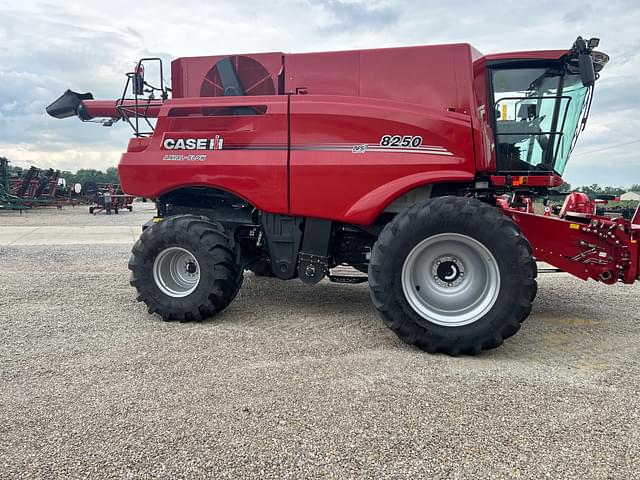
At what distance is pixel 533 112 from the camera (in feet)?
15.3

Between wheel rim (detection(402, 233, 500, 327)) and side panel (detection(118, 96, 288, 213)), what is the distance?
1.47 metres

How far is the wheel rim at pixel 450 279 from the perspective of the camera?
395cm

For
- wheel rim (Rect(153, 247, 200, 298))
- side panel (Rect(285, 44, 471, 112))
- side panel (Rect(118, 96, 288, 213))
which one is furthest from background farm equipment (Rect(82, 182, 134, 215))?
side panel (Rect(285, 44, 471, 112))

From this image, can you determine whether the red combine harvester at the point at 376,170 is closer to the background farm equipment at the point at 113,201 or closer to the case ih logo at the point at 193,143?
the case ih logo at the point at 193,143

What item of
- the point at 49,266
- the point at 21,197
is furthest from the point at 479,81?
the point at 21,197

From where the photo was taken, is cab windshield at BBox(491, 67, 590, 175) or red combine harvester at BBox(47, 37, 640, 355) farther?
cab windshield at BBox(491, 67, 590, 175)

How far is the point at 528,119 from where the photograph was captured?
4.66 m

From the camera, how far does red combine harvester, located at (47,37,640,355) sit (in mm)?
4062

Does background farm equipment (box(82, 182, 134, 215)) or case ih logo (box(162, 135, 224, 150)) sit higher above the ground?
case ih logo (box(162, 135, 224, 150))

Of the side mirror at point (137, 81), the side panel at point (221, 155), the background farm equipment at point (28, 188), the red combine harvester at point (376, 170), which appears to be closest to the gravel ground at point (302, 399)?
the red combine harvester at point (376, 170)

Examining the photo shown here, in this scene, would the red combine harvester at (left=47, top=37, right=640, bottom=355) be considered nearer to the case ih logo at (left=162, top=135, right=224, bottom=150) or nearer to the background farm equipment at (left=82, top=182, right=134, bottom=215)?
the case ih logo at (left=162, top=135, right=224, bottom=150)

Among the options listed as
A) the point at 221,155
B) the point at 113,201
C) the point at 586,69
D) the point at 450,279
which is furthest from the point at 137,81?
the point at 113,201

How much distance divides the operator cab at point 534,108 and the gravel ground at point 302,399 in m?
1.74

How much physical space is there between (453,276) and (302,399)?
1876mm
